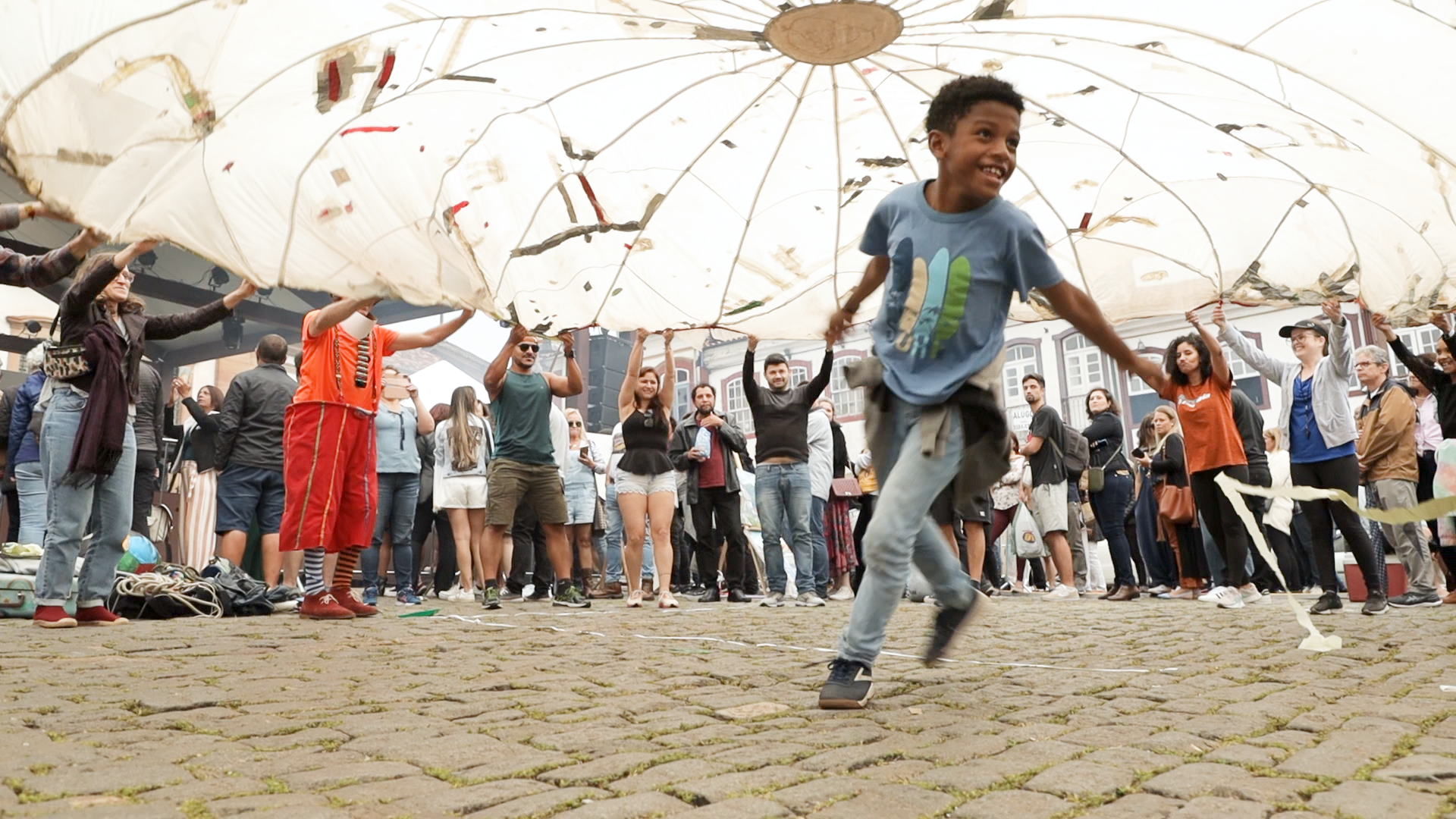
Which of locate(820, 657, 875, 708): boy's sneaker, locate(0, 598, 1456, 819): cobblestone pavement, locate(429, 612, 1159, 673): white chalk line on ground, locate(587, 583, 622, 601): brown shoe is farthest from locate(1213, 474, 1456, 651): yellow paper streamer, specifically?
locate(587, 583, 622, 601): brown shoe

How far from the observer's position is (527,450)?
27.8ft

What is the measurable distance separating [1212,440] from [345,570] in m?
5.96

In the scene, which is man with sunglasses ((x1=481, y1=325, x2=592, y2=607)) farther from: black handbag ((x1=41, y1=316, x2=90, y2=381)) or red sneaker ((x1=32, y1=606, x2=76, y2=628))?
red sneaker ((x1=32, y1=606, x2=76, y2=628))

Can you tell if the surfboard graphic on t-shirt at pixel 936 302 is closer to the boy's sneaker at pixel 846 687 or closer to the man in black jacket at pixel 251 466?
the boy's sneaker at pixel 846 687

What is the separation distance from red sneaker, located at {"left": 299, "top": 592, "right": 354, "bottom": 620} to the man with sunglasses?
174 centimetres

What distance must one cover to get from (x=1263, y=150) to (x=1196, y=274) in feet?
2.25

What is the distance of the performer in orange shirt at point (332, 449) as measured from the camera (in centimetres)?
648

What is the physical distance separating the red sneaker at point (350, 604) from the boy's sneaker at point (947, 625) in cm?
441

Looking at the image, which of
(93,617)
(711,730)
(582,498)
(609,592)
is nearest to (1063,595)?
(609,592)

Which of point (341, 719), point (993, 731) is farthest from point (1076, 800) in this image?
point (341, 719)

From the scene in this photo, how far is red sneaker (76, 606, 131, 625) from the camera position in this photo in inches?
255

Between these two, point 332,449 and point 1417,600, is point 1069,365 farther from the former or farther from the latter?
point 332,449

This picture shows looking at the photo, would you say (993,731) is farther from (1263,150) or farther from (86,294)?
(86,294)

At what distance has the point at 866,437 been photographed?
12.4ft
